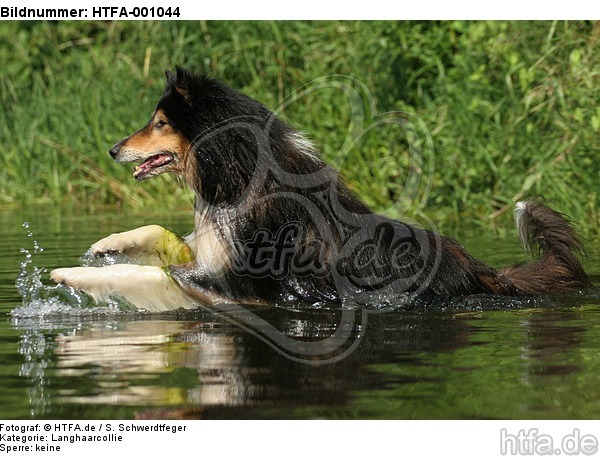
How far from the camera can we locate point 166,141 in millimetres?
7641

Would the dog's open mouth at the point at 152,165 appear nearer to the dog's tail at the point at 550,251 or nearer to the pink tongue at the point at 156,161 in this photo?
the pink tongue at the point at 156,161

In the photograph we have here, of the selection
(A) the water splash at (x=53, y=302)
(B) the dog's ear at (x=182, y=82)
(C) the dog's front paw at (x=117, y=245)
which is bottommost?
(A) the water splash at (x=53, y=302)

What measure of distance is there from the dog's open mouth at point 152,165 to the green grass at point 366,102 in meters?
3.55

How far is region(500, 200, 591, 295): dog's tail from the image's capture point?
784 cm

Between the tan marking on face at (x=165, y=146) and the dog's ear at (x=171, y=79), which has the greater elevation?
the dog's ear at (x=171, y=79)

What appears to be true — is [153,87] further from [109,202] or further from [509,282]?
[509,282]

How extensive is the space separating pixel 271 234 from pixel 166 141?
963 millimetres

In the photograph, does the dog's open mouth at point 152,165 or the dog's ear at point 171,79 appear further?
the dog's open mouth at point 152,165

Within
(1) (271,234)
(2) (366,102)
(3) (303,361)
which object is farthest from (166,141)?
(2) (366,102)

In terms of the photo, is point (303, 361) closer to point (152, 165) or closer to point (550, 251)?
point (152, 165)

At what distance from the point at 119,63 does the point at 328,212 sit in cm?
914

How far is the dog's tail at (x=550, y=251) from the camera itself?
7.84m

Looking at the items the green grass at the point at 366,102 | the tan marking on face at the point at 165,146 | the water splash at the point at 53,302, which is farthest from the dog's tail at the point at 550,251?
the green grass at the point at 366,102
